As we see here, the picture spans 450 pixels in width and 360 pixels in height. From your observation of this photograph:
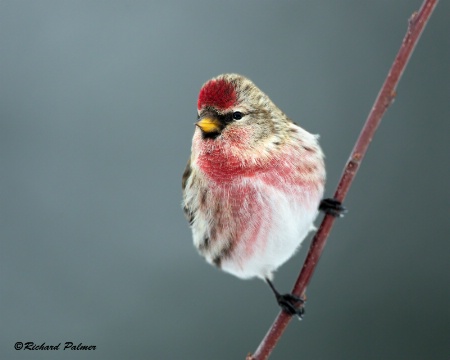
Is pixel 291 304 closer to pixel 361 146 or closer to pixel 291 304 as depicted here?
pixel 291 304

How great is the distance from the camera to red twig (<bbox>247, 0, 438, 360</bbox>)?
174cm

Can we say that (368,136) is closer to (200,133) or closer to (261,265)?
(200,133)

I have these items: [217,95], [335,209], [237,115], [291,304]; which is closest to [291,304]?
[291,304]

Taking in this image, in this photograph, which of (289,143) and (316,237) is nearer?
(316,237)

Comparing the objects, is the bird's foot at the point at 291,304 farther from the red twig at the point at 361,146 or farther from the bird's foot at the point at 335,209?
the bird's foot at the point at 335,209

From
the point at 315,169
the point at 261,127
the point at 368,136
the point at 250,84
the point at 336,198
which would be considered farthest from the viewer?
the point at 315,169

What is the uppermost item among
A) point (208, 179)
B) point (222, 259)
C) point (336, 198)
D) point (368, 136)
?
point (368, 136)

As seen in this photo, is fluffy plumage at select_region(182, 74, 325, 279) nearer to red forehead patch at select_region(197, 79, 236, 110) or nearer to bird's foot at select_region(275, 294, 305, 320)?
red forehead patch at select_region(197, 79, 236, 110)

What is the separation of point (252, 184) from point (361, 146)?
0.53 m

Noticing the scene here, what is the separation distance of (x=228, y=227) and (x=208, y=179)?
0.65ft

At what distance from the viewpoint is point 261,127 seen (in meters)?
2.37

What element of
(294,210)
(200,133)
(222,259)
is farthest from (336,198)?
(222,259)


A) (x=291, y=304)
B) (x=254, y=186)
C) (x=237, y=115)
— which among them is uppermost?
(x=237, y=115)

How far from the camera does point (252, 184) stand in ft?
7.84
